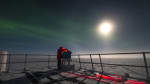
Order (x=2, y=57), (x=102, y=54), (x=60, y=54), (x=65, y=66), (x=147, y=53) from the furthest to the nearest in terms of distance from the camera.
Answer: (x=2, y=57) < (x=60, y=54) < (x=65, y=66) < (x=102, y=54) < (x=147, y=53)

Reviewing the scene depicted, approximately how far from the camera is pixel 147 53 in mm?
3574

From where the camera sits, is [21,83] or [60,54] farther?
[60,54]

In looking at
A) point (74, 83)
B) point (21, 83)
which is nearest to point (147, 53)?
point (74, 83)

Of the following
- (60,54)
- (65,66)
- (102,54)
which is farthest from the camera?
(60,54)

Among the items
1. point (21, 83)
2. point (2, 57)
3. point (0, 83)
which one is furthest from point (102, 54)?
point (2, 57)

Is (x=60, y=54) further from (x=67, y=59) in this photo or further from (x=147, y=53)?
(x=147, y=53)

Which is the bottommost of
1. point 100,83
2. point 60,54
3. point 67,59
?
point 100,83

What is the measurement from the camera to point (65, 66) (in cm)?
684

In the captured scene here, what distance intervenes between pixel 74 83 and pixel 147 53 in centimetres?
374

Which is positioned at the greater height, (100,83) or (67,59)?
(67,59)

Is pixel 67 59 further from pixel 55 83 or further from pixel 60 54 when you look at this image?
pixel 55 83

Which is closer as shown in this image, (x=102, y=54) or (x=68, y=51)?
(x=102, y=54)

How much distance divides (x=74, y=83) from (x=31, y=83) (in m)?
1.86

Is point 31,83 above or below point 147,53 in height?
below
